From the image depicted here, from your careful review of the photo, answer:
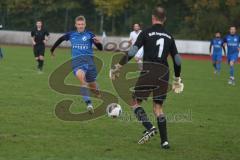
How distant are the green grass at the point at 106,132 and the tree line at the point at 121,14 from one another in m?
36.7

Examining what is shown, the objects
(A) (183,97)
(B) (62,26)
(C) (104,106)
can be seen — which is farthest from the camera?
(B) (62,26)

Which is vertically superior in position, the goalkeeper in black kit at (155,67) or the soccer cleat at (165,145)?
the goalkeeper in black kit at (155,67)

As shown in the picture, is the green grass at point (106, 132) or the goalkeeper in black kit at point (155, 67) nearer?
the green grass at point (106, 132)

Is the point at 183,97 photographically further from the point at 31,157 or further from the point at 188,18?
the point at 188,18

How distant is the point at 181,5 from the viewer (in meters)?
55.8

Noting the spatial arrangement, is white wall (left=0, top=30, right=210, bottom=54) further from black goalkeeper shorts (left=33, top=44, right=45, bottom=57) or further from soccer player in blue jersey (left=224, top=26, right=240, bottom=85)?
black goalkeeper shorts (left=33, top=44, right=45, bottom=57)

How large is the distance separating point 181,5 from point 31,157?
48930 mm

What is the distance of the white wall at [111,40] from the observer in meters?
47.1

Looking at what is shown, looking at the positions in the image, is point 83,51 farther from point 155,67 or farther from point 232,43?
point 232,43

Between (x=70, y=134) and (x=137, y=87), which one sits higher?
(x=137, y=87)

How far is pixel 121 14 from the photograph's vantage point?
5650cm

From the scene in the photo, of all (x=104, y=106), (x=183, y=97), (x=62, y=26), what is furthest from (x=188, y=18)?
(x=104, y=106)

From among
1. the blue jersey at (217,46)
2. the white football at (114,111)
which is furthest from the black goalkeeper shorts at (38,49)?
the white football at (114,111)

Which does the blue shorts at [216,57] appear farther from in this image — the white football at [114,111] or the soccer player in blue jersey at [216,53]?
the white football at [114,111]
